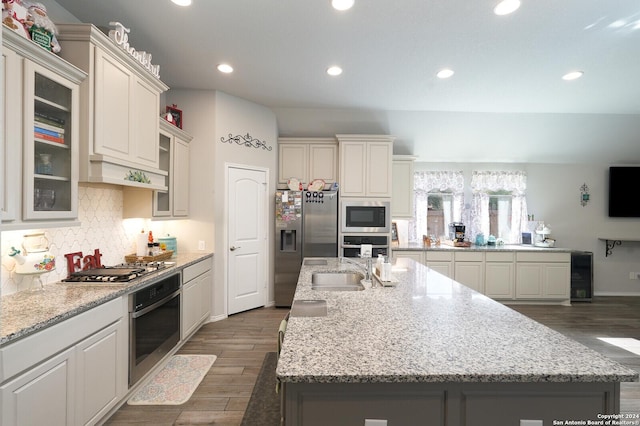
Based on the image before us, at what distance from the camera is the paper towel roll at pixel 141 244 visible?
3.06 meters

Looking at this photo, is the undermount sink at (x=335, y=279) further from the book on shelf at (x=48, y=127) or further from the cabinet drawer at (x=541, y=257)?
the cabinet drawer at (x=541, y=257)

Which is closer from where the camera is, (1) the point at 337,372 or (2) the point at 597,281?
(1) the point at 337,372

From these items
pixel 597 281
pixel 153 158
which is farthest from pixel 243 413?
pixel 597 281

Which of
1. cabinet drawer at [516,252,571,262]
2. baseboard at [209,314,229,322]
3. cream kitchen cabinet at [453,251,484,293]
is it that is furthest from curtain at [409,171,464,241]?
baseboard at [209,314,229,322]

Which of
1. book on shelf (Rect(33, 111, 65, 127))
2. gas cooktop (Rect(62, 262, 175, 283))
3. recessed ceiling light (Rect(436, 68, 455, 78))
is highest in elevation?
recessed ceiling light (Rect(436, 68, 455, 78))

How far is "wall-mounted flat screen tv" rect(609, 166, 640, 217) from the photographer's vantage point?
508cm

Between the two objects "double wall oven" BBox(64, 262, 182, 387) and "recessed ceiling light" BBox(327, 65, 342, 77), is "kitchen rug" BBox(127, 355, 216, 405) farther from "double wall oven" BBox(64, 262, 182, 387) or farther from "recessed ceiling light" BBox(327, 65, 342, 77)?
"recessed ceiling light" BBox(327, 65, 342, 77)

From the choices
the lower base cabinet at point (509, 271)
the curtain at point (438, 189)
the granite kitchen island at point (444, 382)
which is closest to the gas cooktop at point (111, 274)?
the granite kitchen island at point (444, 382)

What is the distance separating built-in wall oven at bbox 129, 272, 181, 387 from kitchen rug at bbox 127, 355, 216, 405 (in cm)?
Answer: 14

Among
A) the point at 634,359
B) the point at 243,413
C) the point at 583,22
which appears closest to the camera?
the point at 243,413

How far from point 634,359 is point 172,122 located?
5.32 metres

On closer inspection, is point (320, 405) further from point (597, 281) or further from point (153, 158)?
point (597, 281)

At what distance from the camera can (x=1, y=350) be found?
1285 millimetres

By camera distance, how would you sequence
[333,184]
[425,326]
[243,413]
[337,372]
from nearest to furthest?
[337,372], [425,326], [243,413], [333,184]
